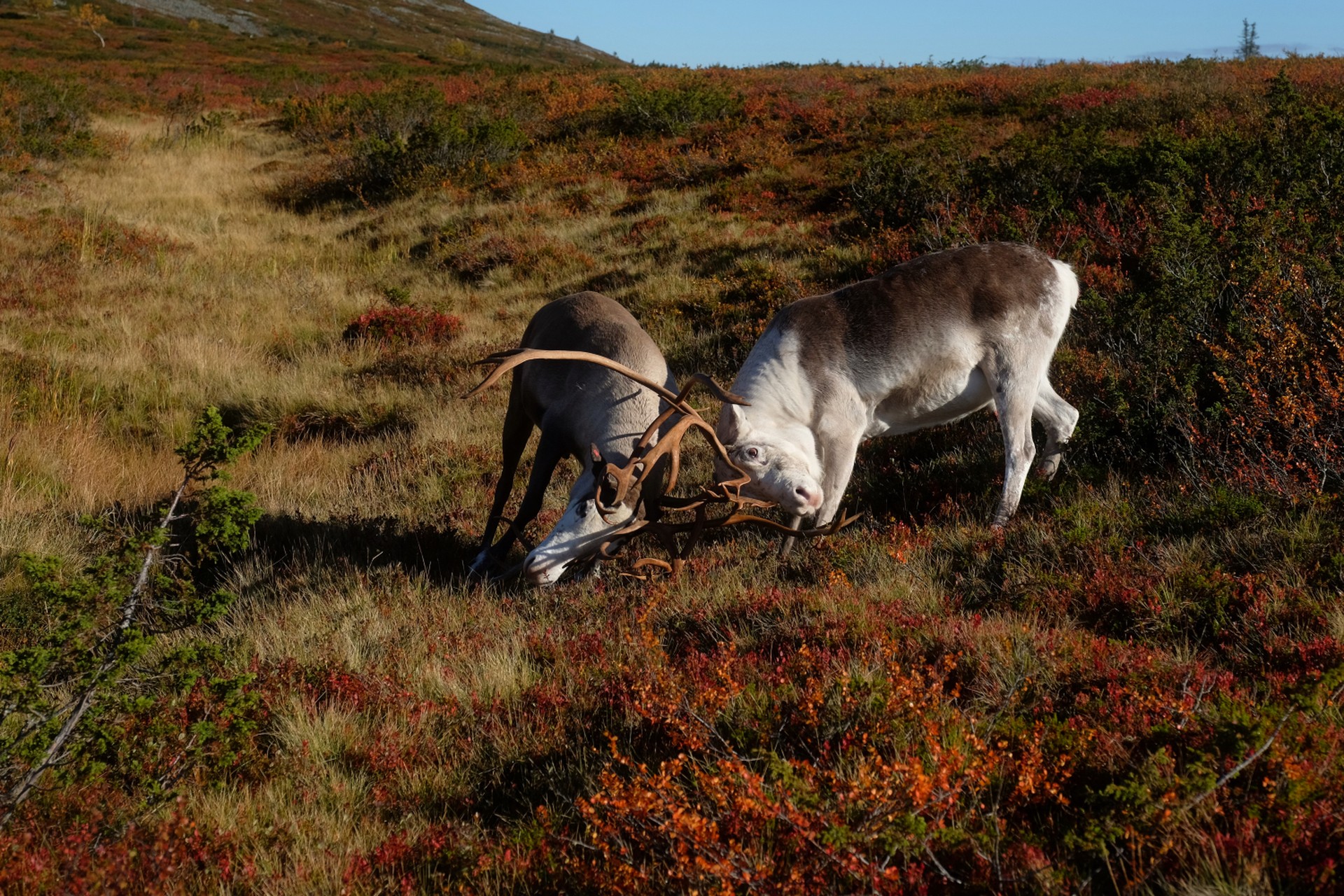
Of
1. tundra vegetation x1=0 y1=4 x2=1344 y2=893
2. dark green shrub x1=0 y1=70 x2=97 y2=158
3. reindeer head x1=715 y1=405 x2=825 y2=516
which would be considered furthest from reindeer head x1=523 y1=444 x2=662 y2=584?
dark green shrub x1=0 y1=70 x2=97 y2=158

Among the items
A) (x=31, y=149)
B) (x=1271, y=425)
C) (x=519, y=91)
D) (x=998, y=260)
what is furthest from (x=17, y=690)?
(x=519, y=91)

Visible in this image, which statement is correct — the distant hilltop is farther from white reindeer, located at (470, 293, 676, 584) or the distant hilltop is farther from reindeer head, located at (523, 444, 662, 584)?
reindeer head, located at (523, 444, 662, 584)

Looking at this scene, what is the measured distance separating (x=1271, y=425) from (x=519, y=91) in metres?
22.0

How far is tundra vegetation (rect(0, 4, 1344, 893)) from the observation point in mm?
2797

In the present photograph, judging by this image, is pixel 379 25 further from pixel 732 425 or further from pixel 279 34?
pixel 732 425

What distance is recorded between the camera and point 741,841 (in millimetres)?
2758

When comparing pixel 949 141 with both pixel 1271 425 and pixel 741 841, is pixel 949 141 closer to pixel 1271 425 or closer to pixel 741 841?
pixel 1271 425

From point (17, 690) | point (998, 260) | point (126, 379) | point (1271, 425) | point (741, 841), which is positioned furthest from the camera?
point (126, 379)

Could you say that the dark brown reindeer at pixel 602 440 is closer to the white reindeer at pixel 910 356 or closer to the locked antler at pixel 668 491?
the locked antler at pixel 668 491

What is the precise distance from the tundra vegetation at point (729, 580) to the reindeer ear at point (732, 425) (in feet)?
2.54

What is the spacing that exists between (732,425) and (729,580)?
950 mm

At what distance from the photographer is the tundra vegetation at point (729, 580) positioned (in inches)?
110

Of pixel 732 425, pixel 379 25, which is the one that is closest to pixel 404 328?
pixel 732 425

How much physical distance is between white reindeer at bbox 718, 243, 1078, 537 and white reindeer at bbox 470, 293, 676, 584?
2.20 ft
